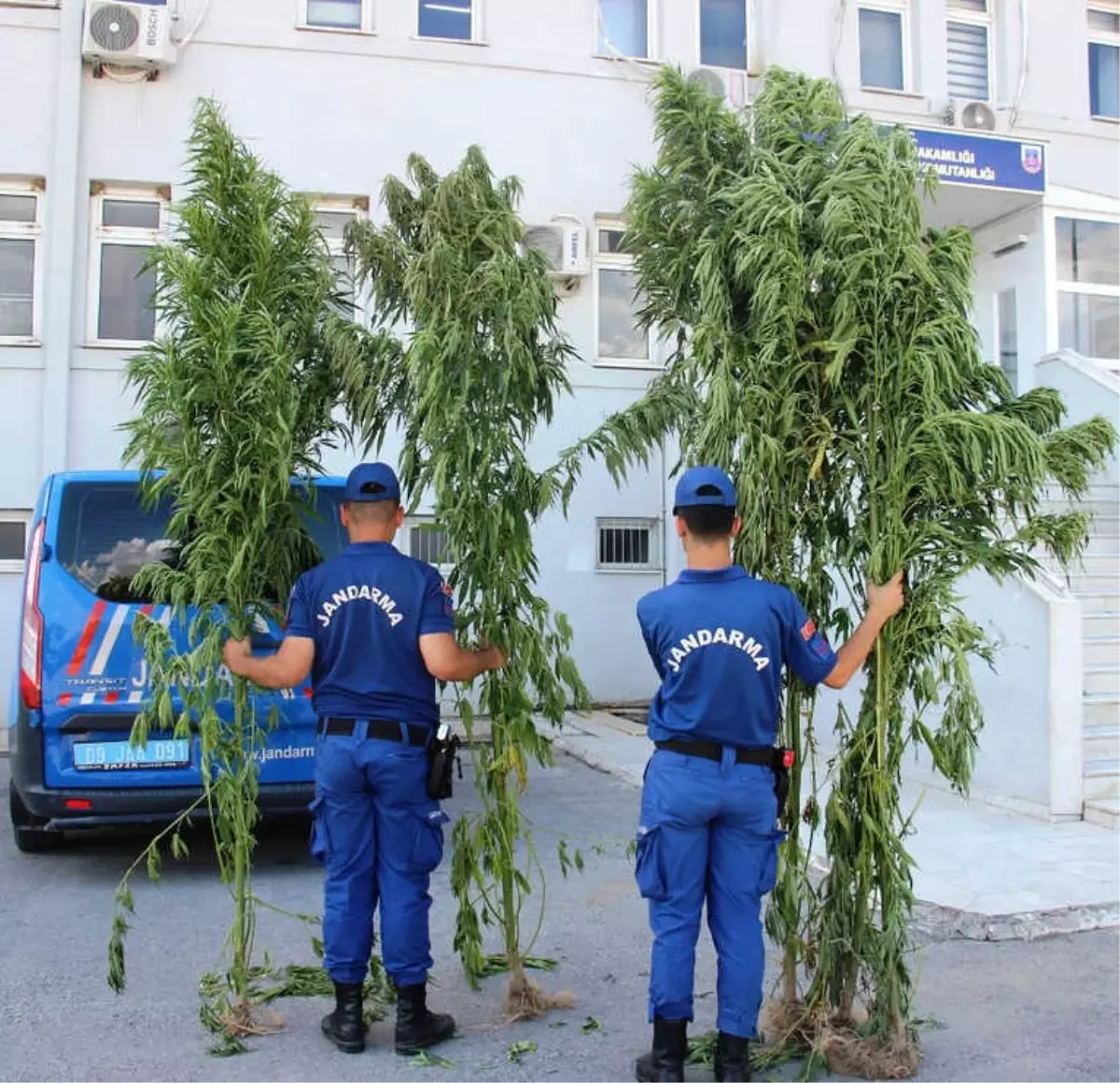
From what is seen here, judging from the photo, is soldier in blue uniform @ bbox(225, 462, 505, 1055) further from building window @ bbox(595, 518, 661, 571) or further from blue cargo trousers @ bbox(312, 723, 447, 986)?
building window @ bbox(595, 518, 661, 571)

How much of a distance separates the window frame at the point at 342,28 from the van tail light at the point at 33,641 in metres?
8.18

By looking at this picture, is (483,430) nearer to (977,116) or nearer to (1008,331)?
(1008,331)

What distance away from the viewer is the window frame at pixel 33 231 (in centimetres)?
1191

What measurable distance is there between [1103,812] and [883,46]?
10388 millimetres

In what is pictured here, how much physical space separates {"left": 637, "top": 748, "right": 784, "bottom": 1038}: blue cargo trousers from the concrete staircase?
3.89 meters

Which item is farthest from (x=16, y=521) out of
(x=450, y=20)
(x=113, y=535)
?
(x=450, y=20)

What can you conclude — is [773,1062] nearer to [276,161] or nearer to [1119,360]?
[276,161]

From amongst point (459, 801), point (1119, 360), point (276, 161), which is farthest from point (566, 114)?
point (459, 801)

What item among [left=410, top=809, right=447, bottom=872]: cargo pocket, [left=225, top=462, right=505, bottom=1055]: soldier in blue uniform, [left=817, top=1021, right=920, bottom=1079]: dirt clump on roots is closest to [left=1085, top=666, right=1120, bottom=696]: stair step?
[left=817, top=1021, right=920, bottom=1079]: dirt clump on roots

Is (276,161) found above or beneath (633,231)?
above

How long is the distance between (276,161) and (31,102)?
243cm

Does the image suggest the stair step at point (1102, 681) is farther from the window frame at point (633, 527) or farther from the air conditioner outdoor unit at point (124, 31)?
the air conditioner outdoor unit at point (124, 31)

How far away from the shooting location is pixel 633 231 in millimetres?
4332

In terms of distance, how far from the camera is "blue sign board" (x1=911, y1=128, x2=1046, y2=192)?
12.2 metres
